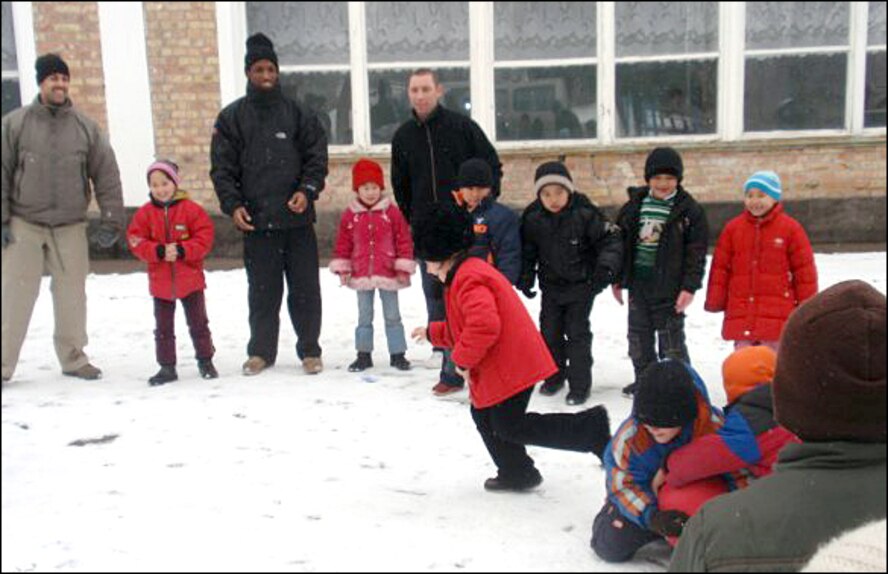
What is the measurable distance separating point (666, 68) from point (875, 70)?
7.66 feet

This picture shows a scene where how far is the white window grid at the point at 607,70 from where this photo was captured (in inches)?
382

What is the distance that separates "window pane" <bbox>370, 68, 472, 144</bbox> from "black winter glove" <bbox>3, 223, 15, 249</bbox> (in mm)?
8841

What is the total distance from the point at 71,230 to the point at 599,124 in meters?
7.71

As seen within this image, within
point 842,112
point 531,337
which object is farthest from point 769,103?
point 531,337

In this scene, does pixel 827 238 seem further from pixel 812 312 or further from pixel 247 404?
pixel 812 312

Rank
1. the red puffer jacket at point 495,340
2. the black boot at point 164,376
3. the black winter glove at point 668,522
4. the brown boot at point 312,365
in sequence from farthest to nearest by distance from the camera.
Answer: the brown boot at point 312,365, the black boot at point 164,376, the red puffer jacket at point 495,340, the black winter glove at point 668,522

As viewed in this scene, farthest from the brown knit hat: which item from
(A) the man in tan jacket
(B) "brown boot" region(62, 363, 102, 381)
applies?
(B) "brown boot" region(62, 363, 102, 381)

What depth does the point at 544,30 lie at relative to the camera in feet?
32.3

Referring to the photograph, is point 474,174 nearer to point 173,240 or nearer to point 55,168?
point 173,240

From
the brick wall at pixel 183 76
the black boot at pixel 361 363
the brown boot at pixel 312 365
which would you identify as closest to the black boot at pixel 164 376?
the brown boot at pixel 312 365

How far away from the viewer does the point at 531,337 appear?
364cm

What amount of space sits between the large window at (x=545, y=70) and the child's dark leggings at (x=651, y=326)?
Answer: 5.18 meters

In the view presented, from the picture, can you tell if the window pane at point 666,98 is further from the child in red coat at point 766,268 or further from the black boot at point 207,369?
the black boot at point 207,369

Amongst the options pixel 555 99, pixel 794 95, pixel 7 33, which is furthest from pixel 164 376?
pixel 794 95
